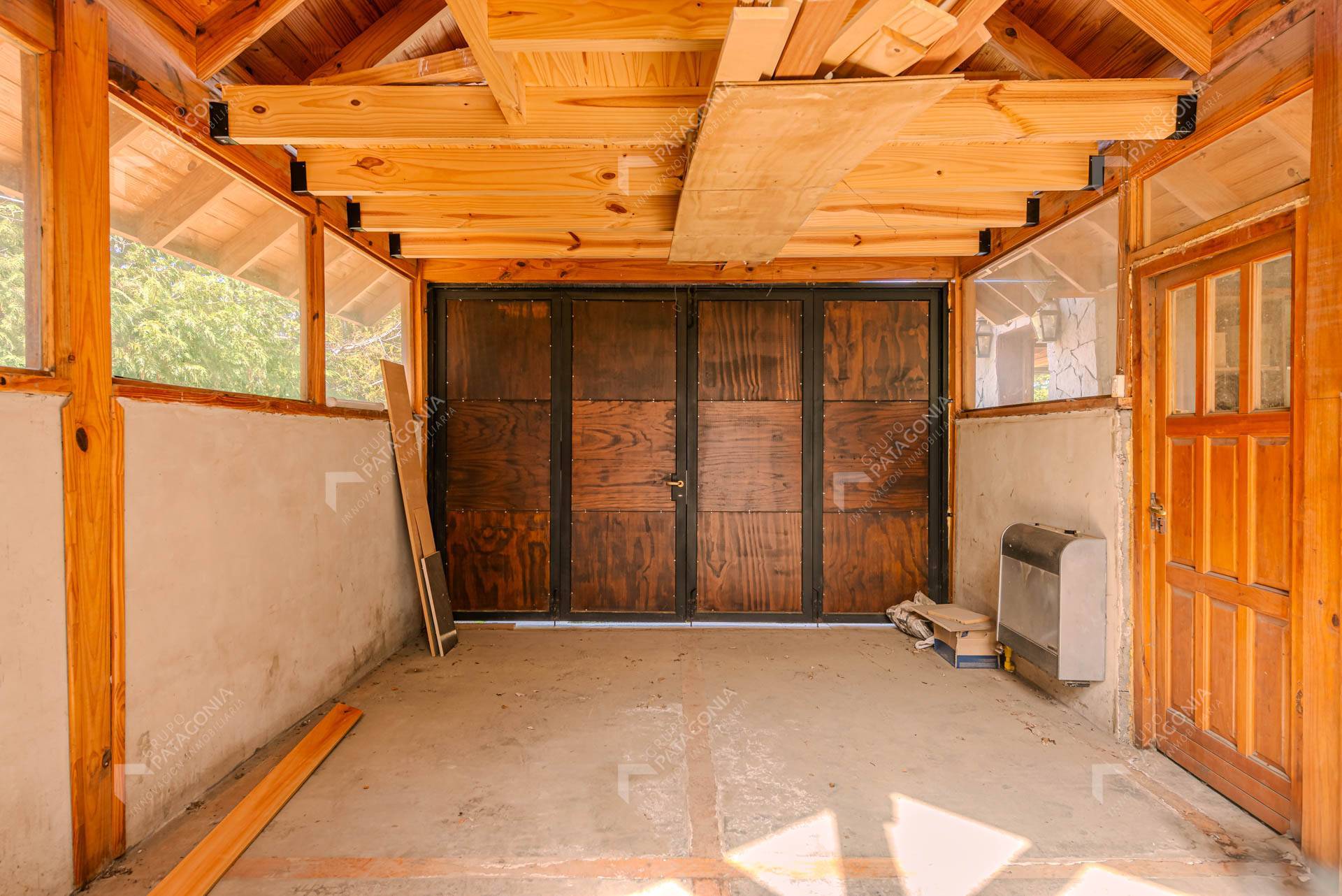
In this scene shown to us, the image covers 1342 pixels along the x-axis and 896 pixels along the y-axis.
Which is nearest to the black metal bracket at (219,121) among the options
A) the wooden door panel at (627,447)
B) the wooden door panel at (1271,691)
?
the wooden door panel at (627,447)

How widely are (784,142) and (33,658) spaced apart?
8.43ft

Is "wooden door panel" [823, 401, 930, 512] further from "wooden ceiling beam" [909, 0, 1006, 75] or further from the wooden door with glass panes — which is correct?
"wooden ceiling beam" [909, 0, 1006, 75]

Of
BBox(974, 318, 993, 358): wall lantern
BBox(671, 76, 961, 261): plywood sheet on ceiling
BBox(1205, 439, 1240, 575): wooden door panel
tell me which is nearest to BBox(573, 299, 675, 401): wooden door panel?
BBox(671, 76, 961, 261): plywood sheet on ceiling

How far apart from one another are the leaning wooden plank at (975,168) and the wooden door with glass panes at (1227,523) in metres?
0.63

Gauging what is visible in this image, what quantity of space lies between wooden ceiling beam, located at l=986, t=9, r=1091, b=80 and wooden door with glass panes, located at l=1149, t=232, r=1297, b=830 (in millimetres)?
986

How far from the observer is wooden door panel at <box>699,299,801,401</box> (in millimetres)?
4445

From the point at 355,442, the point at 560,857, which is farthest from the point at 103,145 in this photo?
the point at 560,857

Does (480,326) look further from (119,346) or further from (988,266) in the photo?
(988,266)

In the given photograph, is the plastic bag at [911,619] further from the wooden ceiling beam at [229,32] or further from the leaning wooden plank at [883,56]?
the wooden ceiling beam at [229,32]

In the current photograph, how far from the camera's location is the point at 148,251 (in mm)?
2146

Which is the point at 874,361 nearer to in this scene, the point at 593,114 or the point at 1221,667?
the point at 1221,667

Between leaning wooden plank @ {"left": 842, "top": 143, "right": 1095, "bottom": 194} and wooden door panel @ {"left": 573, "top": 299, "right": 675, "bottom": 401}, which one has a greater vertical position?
leaning wooden plank @ {"left": 842, "top": 143, "right": 1095, "bottom": 194}

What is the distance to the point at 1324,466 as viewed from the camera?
74.1 inches

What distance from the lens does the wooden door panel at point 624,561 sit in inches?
176
